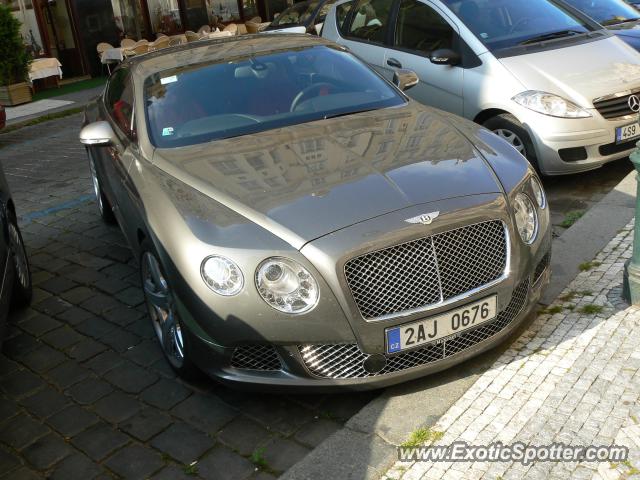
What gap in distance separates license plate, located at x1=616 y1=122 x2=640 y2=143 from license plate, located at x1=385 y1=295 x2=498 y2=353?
2971 mm

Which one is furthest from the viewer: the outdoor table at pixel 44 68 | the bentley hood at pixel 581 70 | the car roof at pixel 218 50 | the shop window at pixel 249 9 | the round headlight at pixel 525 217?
the shop window at pixel 249 9

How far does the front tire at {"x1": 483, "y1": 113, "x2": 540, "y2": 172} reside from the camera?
5.93 m

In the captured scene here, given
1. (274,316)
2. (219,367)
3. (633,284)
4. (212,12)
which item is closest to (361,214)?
(274,316)

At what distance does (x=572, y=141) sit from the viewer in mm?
5750

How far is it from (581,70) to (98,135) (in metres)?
3.81

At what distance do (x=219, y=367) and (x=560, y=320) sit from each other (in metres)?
1.84

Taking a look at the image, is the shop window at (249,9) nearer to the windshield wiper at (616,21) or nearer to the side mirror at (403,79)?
the windshield wiper at (616,21)

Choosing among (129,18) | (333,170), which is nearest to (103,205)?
(333,170)

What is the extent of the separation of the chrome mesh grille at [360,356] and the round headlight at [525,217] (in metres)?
0.44

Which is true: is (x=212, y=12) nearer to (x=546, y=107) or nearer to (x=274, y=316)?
(x=546, y=107)

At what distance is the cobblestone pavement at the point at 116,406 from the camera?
3.38m

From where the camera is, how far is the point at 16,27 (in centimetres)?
1377

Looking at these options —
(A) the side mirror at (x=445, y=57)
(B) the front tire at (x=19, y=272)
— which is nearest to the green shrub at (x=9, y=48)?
(B) the front tire at (x=19, y=272)

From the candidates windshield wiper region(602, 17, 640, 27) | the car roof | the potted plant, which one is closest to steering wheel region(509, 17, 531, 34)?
windshield wiper region(602, 17, 640, 27)
